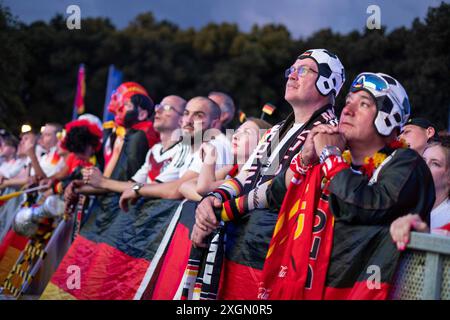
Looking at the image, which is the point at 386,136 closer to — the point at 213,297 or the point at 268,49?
the point at 213,297

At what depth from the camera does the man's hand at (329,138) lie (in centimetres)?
358

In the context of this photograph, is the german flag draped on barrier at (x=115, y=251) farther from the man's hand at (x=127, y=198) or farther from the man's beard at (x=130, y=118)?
the man's beard at (x=130, y=118)

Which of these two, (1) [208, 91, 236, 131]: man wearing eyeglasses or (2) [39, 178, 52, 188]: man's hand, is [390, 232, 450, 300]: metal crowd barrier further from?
(2) [39, 178, 52, 188]: man's hand

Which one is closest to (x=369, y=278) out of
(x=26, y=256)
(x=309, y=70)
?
(x=309, y=70)

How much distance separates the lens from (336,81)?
448 cm

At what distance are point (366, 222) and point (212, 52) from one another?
38025 millimetres

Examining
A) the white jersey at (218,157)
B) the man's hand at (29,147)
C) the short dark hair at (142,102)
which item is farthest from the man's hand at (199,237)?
the man's hand at (29,147)

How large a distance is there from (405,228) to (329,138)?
2.68 ft

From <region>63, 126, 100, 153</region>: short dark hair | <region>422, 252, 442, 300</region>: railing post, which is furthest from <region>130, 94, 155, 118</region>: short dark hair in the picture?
<region>422, 252, 442, 300</region>: railing post

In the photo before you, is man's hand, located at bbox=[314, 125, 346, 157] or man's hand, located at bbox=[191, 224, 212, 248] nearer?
man's hand, located at bbox=[314, 125, 346, 157]

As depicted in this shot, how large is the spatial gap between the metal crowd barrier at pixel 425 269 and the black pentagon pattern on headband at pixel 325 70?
1715mm

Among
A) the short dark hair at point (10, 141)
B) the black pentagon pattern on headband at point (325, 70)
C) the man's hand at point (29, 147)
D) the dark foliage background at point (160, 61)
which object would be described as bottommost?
the man's hand at point (29, 147)

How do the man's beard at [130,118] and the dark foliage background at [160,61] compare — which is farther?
the dark foliage background at [160,61]

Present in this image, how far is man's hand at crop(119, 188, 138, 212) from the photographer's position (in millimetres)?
6199
